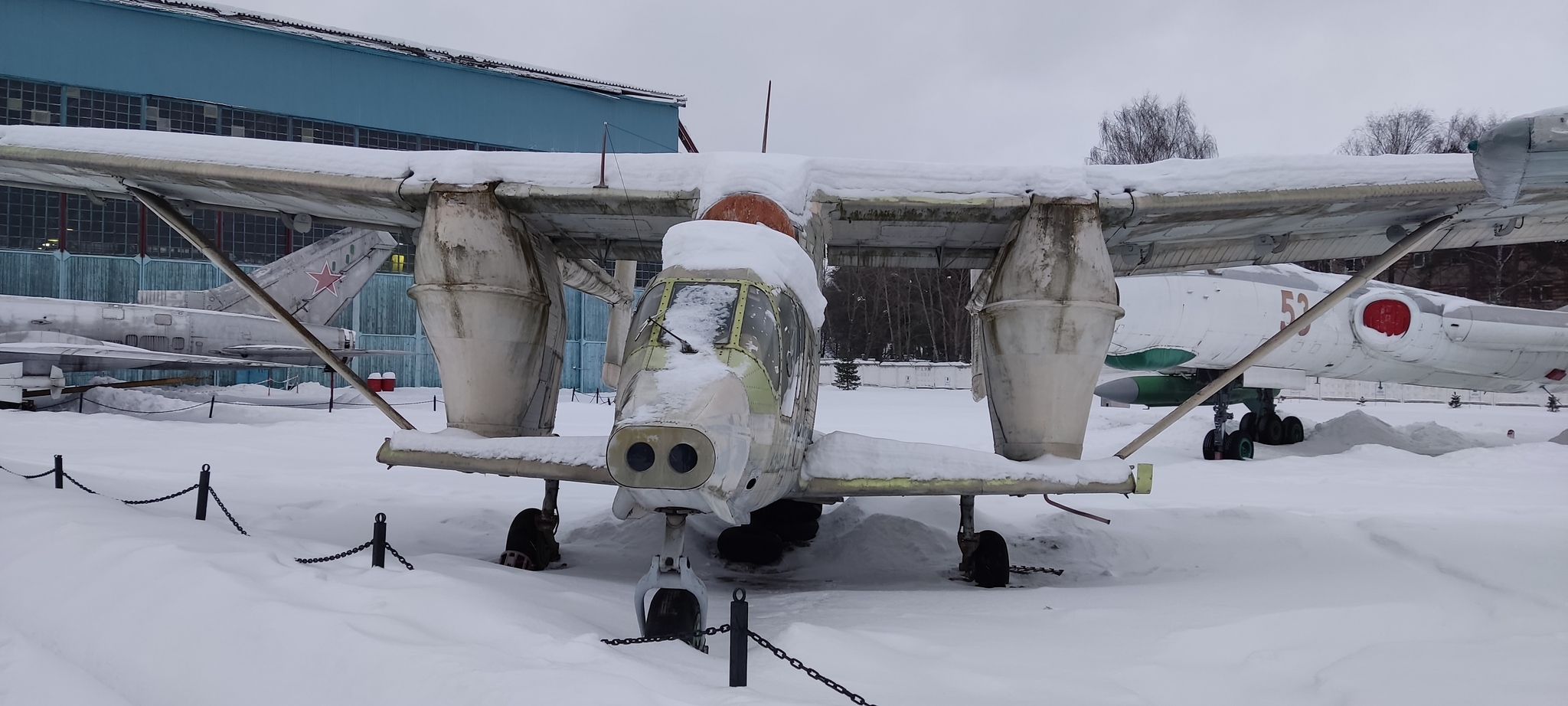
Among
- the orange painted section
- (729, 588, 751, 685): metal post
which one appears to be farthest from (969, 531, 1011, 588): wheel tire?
(729, 588, 751, 685): metal post

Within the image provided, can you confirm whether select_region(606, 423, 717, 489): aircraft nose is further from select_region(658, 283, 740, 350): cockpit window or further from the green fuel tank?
the green fuel tank

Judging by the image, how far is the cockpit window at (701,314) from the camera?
185 inches

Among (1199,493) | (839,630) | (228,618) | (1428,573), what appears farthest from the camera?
(1199,493)

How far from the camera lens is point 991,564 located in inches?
291

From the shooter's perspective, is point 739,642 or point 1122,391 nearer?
point 739,642

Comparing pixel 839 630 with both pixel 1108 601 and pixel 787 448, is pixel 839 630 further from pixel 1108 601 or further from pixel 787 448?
pixel 1108 601

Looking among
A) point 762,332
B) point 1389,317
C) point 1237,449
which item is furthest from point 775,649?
point 1389,317

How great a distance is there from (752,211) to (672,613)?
3033mm

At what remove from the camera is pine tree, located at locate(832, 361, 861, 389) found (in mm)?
42781

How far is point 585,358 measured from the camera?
115 ft

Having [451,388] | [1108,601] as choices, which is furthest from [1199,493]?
[451,388]

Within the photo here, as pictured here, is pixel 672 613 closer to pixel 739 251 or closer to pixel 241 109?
pixel 739 251

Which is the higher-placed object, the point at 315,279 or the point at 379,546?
the point at 315,279

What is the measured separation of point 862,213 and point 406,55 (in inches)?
1135
